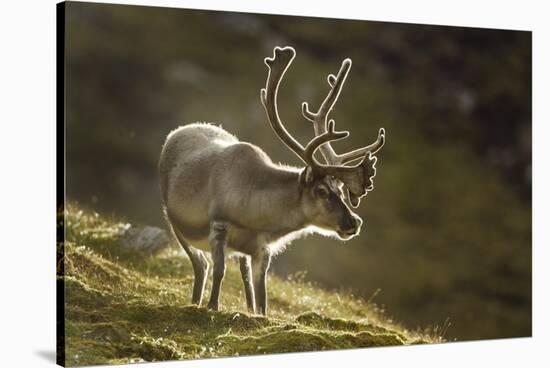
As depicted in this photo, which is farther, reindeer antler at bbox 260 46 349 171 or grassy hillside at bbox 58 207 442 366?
reindeer antler at bbox 260 46 349 171

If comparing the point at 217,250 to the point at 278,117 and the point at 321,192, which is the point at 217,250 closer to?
the point at 321,192

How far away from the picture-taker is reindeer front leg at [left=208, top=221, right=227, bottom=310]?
10.6 metres

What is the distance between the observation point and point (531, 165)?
12.9 m

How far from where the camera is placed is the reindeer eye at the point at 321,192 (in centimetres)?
1062

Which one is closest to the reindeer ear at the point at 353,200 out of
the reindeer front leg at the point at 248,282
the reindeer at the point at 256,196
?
the reindeer at the point at 256,196

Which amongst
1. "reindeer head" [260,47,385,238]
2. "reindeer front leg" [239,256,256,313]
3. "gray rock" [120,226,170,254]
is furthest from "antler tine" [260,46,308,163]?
"gray rock" [120,226,170,254]

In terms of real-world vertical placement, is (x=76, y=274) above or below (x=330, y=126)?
below

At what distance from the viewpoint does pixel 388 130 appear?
1220 centimetres

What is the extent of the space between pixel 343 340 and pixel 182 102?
2.92 metres

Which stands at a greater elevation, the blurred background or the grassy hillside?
the blurred background

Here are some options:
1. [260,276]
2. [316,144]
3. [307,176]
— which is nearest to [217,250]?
[260,276]

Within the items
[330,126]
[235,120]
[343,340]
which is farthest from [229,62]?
[343,340]

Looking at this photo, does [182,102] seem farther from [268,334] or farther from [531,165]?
[531,165]

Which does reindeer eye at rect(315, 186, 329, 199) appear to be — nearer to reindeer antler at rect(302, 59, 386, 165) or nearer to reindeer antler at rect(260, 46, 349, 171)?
reindeer antler at rect(260, 46, 349, 171)
